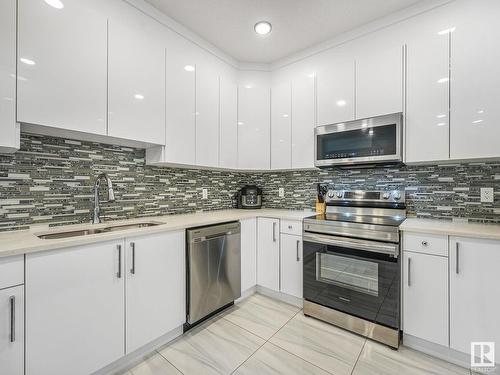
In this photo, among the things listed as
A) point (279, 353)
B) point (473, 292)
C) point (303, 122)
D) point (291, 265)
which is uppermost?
point (303, 122)

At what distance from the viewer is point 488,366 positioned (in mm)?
1393

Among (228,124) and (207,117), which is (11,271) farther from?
(228,124)

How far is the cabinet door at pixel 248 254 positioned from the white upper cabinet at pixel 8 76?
1.69 metres

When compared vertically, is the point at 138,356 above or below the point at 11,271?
below

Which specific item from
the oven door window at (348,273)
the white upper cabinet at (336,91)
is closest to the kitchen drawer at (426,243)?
the oven door window at (348,273)

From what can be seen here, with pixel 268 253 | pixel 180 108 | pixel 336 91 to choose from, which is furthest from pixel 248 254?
pixel 336 91

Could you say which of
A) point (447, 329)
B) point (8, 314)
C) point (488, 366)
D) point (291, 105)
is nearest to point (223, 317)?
point (8, 314)

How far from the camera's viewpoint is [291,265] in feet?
7.24

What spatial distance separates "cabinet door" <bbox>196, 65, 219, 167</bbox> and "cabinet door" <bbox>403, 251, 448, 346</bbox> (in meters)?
1.86

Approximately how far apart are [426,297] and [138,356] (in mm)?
1971

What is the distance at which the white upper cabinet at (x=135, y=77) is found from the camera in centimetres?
164

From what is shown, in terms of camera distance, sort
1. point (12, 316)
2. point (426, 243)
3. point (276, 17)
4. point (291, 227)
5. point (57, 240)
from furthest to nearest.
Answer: point (291, 227) → point (276, 17) → point (426, 243) → point (57, 240) → point (12, 316)

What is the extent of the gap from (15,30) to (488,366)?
10.9 ft

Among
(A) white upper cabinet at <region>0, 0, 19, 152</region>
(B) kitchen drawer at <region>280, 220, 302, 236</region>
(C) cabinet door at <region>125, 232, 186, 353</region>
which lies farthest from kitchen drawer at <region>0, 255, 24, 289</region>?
(B) kitchen drawer at <region>280, 220, 302, 236</region>
